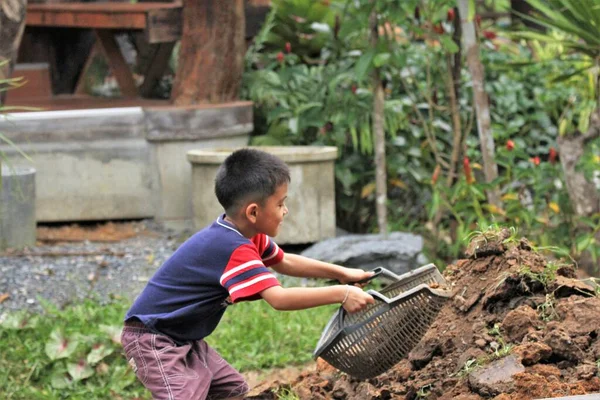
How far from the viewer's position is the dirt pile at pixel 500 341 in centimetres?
322

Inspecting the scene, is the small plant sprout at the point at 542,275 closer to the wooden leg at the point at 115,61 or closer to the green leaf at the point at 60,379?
the green leaf at the point at 60,379

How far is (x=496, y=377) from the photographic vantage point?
127 inches

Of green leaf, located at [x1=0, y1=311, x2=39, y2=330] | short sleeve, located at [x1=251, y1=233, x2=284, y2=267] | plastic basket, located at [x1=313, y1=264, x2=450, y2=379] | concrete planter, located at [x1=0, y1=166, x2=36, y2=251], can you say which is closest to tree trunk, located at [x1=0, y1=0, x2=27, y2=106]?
concrete planter, located at [x1=0, y1=166, x2=36, y2=251]

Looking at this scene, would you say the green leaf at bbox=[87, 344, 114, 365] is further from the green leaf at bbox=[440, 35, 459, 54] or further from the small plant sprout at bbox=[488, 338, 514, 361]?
the green leaf at bbox=[440, 35, 459, 54]

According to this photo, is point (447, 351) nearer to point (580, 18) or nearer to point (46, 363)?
point (46, 363)

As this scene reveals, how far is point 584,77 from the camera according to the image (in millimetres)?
7375

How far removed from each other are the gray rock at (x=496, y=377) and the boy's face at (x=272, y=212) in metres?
0.82

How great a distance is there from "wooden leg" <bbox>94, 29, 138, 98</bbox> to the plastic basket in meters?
5.87

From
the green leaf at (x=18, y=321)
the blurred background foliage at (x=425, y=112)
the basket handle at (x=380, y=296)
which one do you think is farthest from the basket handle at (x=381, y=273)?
the blurred background foliage at (x=425, y=112)

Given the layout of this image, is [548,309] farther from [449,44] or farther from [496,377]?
[449,44]

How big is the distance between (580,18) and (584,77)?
60.4 inches

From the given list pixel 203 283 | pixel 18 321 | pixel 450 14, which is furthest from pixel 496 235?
pixel 450 14

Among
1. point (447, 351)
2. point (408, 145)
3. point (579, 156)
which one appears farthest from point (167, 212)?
point (447, 351)

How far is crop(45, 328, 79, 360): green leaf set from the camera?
5.04m
